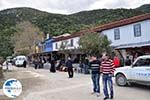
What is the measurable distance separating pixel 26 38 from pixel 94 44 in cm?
5765

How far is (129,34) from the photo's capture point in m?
34.2

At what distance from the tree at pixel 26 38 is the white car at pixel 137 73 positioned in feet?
232

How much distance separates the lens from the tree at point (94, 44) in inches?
1357

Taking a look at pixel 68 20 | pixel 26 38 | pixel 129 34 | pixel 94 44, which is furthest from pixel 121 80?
pixel 68 20

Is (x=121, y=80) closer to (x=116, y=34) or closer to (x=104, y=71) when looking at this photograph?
(x=104, y=71)

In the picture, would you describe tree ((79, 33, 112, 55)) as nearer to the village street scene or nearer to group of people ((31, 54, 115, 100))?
the village street scene

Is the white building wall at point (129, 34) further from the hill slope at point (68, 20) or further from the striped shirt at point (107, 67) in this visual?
the hill slope at point (68, 20)

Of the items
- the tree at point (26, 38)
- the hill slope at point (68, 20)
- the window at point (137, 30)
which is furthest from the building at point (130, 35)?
the tree at point (26, 38)

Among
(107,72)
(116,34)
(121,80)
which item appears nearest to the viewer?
(107,72)

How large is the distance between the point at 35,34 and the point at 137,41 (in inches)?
2293

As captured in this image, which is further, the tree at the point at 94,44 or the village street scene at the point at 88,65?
the tree at the point at 94,44

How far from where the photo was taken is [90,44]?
3459 centimetres

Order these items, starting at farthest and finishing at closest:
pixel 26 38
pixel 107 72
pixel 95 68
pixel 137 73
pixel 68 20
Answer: pixel 68 20
pixel 26 38
pixel 137 73
pixel 95 68
pixel 107 72

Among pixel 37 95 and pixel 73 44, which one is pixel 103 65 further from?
pixel 73 44
